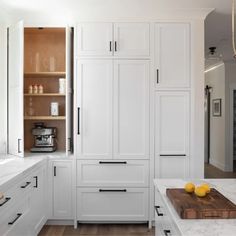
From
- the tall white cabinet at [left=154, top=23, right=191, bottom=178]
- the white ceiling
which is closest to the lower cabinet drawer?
the tall white cabinet at [left=154, top=23, right=191, bottom=178]

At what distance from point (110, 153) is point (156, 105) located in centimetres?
77

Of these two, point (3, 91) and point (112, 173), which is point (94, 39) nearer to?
point (3, 91)

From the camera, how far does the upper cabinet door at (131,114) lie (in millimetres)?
3387

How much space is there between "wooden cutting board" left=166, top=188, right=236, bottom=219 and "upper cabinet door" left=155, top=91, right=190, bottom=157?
177 centimetres

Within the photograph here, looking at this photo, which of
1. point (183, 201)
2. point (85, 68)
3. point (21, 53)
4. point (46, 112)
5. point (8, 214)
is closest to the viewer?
point (183, 201)

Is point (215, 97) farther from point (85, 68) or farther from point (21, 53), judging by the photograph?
point (21, 53)

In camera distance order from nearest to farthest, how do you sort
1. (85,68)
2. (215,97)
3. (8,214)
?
(8,214), (85,68), (215,97)

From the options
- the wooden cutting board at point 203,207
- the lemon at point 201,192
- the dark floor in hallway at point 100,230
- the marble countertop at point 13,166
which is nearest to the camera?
the wooden cutting board at point 203,207

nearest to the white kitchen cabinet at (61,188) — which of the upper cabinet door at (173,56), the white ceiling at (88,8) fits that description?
the upper cabinet door at (173,56)

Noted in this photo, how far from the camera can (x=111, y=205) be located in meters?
3.41

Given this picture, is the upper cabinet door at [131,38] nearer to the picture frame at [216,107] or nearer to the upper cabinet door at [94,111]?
the upper cabinet door at [94,111]

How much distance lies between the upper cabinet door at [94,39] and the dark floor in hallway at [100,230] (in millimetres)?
2025

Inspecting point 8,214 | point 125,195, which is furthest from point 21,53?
point 125,195

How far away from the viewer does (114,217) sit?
342cm
